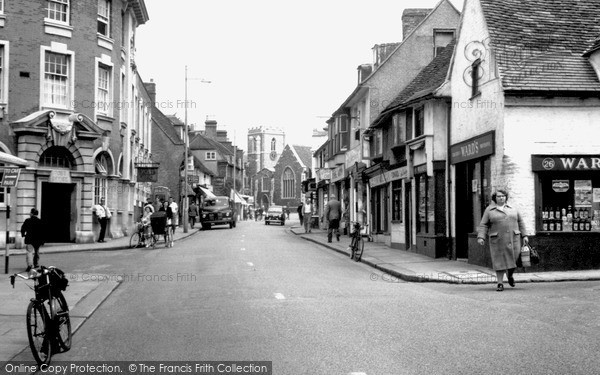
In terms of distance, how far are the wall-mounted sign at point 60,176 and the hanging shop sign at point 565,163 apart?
19009 mm

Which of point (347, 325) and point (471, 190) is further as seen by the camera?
point (471, 190)

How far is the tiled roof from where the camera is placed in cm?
1717

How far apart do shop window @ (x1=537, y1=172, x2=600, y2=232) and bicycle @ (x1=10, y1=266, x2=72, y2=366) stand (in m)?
12.3

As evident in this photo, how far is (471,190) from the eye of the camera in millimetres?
19828

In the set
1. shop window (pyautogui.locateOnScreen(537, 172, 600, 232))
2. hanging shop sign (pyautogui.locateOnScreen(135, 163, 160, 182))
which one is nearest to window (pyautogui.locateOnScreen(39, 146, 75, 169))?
hanging shop sign (pyautogui.locateOnScreen(135, 163, 160, 182))

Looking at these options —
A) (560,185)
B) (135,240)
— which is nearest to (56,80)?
(135,240)

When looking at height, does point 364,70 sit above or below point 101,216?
above

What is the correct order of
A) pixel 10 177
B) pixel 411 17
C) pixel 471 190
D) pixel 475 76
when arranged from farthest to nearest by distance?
pixel 411 17 → pixel 471 190 → pixel 475 76 → pixel 10 177

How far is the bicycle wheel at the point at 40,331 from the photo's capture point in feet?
23.7

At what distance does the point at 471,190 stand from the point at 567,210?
11.1ft

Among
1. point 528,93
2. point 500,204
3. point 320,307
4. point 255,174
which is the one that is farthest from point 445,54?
point 255,174

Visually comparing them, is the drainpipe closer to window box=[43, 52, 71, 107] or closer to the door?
the door

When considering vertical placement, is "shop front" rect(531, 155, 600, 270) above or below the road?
above

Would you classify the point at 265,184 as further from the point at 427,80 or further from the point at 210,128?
the point at 427,80
